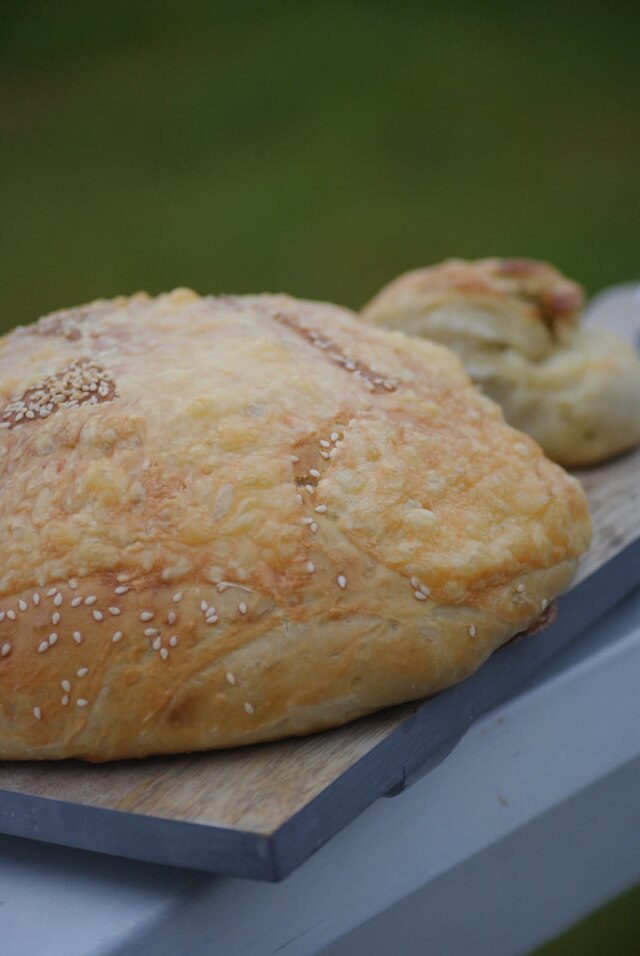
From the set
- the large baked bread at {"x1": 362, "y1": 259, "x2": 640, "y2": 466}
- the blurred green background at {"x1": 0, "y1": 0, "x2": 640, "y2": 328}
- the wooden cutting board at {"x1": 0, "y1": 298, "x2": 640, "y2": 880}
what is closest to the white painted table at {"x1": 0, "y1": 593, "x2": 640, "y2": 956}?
the wooden cutting board at {"x1": 0, "y1": 298, "x2": 640, "y2": 880}

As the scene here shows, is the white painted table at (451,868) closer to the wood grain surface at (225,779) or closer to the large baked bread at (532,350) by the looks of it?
the wood grain surface at (225,779)

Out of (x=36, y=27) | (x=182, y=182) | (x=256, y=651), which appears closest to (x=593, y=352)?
(x=256, y=651)

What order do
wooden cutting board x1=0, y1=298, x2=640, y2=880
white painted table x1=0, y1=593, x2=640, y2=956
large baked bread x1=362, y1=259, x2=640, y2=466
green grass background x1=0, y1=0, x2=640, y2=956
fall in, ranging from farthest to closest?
green grass background x1=0, y1=0, x2=640, y2=956 < large baked bread x1=362, y1=259, x2=640, y2=466 < white painted table x1=0, y1=593, x2=640, y2=956 < wooden cutting board x1=0, y1=298, x2=640, y2=880

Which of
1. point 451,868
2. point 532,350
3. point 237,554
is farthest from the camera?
point 532,350

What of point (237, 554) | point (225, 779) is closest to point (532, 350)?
point (237, 554)

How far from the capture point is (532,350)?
2588mm

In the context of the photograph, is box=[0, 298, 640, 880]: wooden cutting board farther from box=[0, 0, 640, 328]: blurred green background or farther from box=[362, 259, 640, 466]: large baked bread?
box=[0, 0, 640, 328]: blurred green background

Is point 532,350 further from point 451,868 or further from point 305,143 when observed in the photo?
point 305,143

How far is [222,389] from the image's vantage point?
1.83 meters

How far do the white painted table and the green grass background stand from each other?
4208 mm

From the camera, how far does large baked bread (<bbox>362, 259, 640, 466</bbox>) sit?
8.22 feet

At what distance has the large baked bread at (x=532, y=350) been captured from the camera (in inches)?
98.7

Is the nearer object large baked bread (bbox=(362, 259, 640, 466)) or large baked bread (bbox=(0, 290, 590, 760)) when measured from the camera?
large baked bread (bbox=(0, 290, 590, 760))

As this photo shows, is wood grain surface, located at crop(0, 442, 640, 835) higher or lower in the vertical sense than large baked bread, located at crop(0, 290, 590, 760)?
lower
